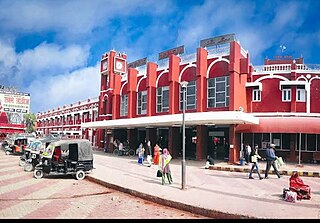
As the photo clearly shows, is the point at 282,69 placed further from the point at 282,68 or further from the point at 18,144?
the point at 18,144

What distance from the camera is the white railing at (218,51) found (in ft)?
83.7

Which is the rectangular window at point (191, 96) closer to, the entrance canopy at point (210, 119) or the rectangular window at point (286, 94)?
the entrance canopy at point (210, 119)

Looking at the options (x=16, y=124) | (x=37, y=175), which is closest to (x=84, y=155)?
(x=37, y=175)

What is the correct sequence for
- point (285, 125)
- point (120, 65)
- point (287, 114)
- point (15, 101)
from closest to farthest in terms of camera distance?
point (285, 125)
point (287, 114)
point (120, 65)
point (15, 101)

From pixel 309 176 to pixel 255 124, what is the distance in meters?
7.16

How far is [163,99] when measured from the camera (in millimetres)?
30906

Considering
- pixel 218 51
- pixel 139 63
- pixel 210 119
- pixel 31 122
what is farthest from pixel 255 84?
pixel 31 122

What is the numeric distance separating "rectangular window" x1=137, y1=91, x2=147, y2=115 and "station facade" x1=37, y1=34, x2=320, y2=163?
74cm

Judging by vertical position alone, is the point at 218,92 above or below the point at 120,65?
below

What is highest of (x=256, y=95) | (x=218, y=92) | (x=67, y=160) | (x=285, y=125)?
(x=218, y=92)

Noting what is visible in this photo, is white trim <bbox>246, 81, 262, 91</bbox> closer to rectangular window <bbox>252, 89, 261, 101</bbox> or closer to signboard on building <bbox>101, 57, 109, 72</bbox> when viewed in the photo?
rectangular window <bbox>252, 89, 261, 101</bbox>

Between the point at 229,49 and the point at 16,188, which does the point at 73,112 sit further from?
the point at 16,188

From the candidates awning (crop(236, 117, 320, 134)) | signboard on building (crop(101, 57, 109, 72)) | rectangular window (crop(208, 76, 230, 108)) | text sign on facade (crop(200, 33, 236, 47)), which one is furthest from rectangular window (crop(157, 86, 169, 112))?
signboard on building (crop(101, 57, 109, 72))

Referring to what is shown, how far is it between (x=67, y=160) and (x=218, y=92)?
1535cm
